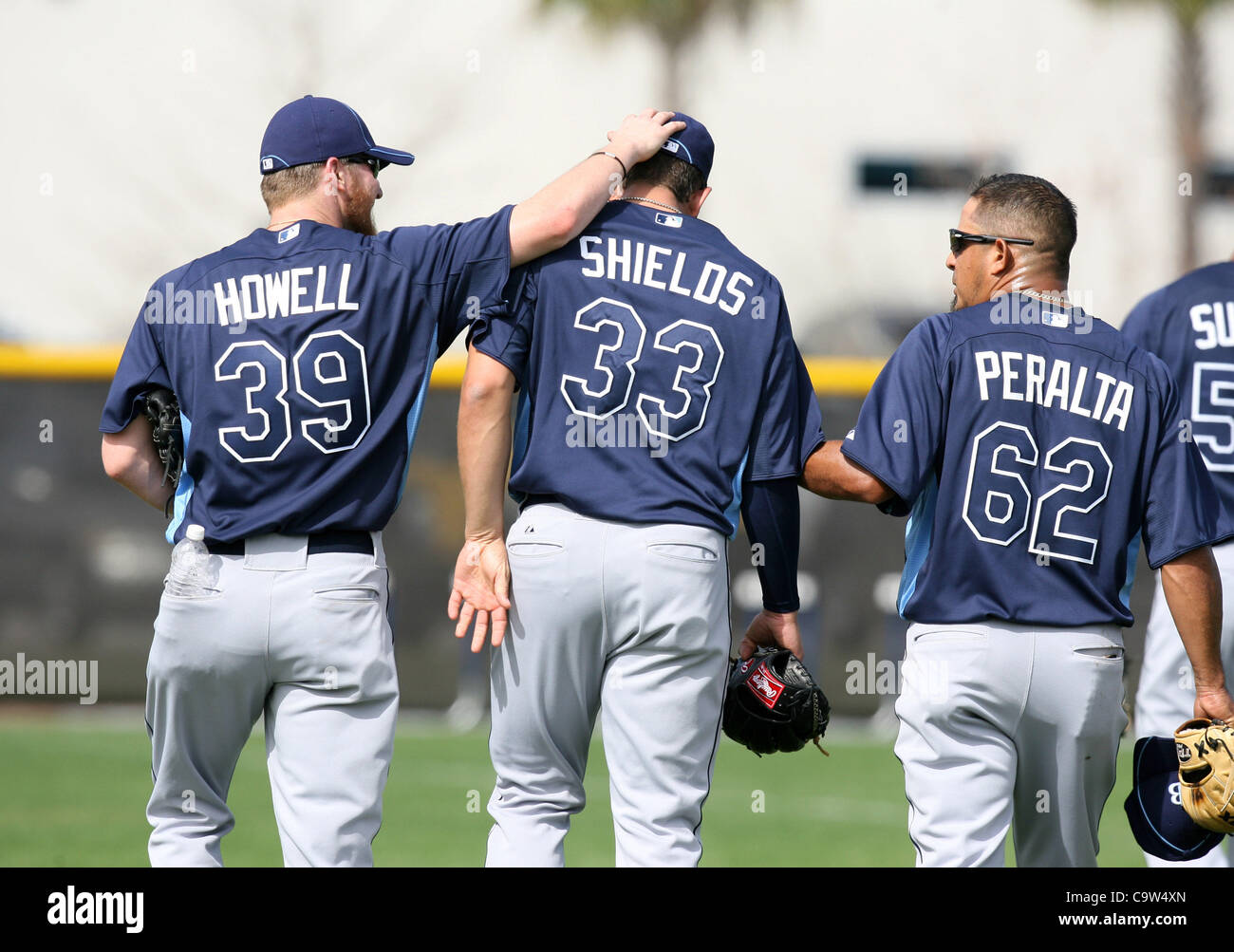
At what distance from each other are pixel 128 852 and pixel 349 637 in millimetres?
3359

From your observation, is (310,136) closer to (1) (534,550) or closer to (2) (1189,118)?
(1) (534,550)

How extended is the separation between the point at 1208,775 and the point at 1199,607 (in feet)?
1.46

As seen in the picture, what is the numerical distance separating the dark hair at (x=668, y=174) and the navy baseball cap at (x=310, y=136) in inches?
30.7

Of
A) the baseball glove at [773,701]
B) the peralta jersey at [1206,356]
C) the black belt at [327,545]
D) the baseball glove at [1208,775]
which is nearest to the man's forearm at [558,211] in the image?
the black belt at [327,545]

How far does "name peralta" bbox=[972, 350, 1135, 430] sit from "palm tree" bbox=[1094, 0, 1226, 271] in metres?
18.2

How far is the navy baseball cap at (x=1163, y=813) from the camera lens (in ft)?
13.0

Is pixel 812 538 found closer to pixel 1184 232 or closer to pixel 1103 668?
pixel 1103 668

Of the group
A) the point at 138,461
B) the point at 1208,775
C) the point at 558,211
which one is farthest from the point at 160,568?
the point at 1208,775

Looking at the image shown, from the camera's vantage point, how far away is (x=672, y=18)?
68.8 ft

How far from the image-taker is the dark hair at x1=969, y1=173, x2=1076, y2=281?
3924 millimetres

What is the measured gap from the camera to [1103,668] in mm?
3752

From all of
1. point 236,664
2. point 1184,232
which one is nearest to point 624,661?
point 236,664

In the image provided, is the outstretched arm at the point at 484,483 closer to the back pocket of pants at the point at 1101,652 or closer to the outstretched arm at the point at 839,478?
the outstretched arm at the point at 839,478

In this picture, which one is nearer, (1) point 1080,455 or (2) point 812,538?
(1) point 1080,455
